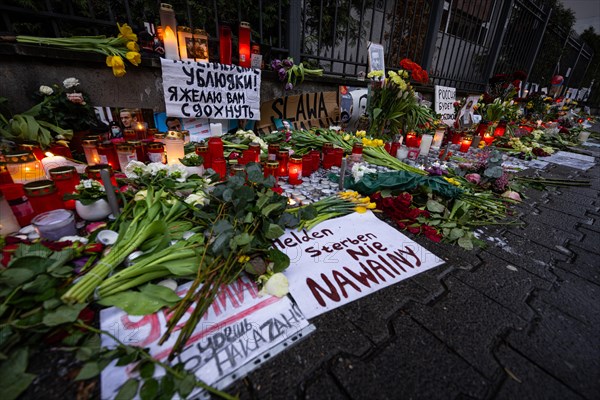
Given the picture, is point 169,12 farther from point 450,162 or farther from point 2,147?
point 450,162

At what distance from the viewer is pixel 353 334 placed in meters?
0.95

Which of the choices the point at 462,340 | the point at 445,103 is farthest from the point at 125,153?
the point at 445,103

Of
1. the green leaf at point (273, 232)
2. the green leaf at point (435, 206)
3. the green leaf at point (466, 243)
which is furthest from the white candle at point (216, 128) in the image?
the green leaf at point (466, 243)

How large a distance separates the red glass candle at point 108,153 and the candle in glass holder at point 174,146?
37 centimetres

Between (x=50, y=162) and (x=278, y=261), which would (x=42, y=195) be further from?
(x=278, y=261)

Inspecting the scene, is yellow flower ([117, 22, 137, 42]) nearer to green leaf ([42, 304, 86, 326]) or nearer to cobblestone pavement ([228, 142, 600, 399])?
green leaf ([42, 304, 86, 326])

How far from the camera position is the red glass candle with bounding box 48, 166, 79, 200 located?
4.43 feet

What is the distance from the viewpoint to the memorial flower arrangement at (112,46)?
2082 mm

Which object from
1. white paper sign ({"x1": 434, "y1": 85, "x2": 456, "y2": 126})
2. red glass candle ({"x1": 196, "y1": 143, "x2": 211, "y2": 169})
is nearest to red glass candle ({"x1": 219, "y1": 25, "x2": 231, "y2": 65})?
red glass candle ({"x1": 196, "y1": 143, "x2": 211, "y2": 169})

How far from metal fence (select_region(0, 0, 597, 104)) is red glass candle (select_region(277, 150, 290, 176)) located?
1960mm

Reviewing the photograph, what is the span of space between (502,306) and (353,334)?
2.51 ft

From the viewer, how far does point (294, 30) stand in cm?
353

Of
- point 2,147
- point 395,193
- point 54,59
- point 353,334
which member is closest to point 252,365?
point 353,334

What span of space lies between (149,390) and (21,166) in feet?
5.39
